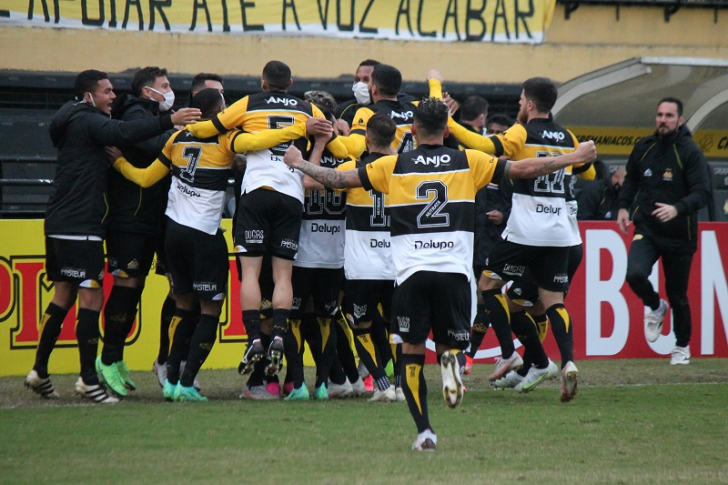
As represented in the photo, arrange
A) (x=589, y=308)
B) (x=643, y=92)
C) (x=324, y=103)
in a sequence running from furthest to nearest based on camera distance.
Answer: (x=643, y=92), (x=589, y=308), (x=324, y=103)

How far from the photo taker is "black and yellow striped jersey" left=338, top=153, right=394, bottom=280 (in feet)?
29.2

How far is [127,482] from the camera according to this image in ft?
18.7

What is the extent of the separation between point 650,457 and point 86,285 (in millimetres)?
4601

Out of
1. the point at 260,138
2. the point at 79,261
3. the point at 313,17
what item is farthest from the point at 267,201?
the point at 313,17

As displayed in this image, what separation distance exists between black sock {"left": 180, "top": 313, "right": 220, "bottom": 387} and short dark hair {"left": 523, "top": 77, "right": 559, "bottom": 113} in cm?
313

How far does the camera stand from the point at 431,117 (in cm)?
682

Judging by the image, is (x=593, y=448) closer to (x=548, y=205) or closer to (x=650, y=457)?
(x=650, y=457)

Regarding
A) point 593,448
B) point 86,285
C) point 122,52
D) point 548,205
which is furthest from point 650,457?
point 122,52

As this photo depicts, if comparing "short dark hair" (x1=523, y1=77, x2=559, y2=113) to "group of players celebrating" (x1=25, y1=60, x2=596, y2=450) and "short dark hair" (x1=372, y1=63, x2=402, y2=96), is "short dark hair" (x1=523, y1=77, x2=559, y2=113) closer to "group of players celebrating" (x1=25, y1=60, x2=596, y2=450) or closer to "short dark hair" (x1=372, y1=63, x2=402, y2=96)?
"group of players celebrating" (x1=25, y1=60, x2=596, y2=450)

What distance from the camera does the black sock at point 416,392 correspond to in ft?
21.6

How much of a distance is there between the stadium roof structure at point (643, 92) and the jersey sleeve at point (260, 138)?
22.5 feet

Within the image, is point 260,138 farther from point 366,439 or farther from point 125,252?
point 366,439

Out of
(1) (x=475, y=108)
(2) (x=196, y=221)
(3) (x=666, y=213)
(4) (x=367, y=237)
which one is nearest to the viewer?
(2) (x=196, y=221)

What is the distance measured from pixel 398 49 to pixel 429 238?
13.1 m
